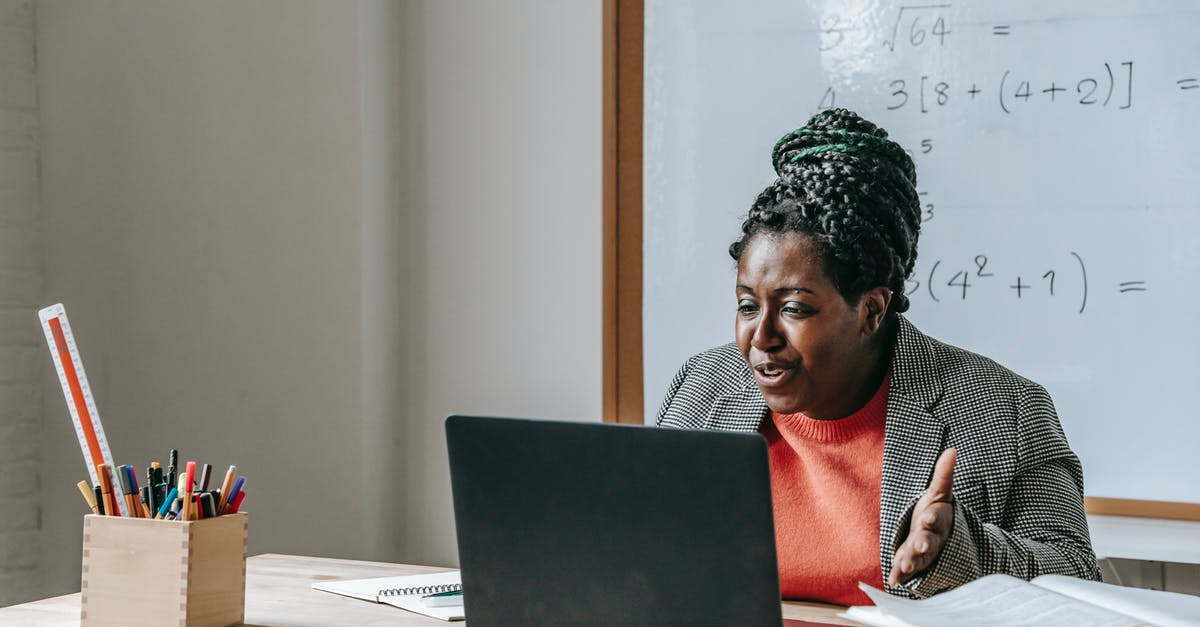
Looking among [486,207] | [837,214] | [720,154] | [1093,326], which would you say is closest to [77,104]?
[486,207]

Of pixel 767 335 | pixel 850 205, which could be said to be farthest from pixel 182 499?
pixel 850 205

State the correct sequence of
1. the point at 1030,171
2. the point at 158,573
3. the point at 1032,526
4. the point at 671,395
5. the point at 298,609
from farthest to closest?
the point at 1030,171
the point at 671,395
the point at 1032,526
the point at 298,609
the point at 158,573

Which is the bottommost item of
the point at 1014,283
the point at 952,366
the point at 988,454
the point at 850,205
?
the point at 988,454

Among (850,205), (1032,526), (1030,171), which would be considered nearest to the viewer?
(1032,526)

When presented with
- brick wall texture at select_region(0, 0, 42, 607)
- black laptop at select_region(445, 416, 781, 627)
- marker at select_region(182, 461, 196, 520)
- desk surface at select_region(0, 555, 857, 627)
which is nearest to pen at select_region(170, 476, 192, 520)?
marker at select_region(182, 461, 196, 520)

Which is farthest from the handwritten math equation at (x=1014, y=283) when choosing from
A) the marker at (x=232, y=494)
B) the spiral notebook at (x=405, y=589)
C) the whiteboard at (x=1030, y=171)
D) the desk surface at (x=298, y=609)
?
the marker at (x=232, y=494)

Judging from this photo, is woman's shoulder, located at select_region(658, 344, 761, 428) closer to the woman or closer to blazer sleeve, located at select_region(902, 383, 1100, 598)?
the woman

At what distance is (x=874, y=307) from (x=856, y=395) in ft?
0.41

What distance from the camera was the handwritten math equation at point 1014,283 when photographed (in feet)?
6.63

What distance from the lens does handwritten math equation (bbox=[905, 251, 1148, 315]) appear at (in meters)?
2.02

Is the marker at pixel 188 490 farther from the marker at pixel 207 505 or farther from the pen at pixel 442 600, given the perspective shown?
the pen at pixel 442 600

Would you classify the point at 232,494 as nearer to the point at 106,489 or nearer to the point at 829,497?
the point at 106,489

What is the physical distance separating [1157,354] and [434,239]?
134 cm

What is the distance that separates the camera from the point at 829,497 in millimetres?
1665
